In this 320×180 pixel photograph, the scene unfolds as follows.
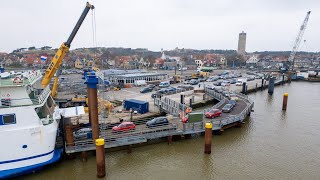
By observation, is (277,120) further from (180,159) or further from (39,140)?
(39,140)

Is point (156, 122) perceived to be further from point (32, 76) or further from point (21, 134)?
point (32, 76)

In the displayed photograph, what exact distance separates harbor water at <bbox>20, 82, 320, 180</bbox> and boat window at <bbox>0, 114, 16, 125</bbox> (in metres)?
4.46

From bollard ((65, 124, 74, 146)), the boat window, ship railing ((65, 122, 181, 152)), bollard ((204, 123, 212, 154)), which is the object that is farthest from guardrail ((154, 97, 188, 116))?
the boat window

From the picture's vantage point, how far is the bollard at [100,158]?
17094mm

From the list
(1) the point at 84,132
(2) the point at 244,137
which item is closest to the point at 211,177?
(2) the point at 244,137

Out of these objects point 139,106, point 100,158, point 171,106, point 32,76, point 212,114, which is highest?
point 32,76

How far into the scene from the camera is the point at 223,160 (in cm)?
2092

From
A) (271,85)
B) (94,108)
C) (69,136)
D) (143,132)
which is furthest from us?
(271,85)

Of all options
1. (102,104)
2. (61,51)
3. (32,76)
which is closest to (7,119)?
(32,76)

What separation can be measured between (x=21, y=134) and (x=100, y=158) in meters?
6.03

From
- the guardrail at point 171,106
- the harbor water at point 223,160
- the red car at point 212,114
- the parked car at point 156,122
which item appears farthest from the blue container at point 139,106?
the harbor water at point 223,160

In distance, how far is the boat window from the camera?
16.7 metres

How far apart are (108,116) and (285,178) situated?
20.7m

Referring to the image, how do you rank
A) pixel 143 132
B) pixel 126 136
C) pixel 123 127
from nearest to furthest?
pixel 126 136
pixel 143 132
pixel 123 127
